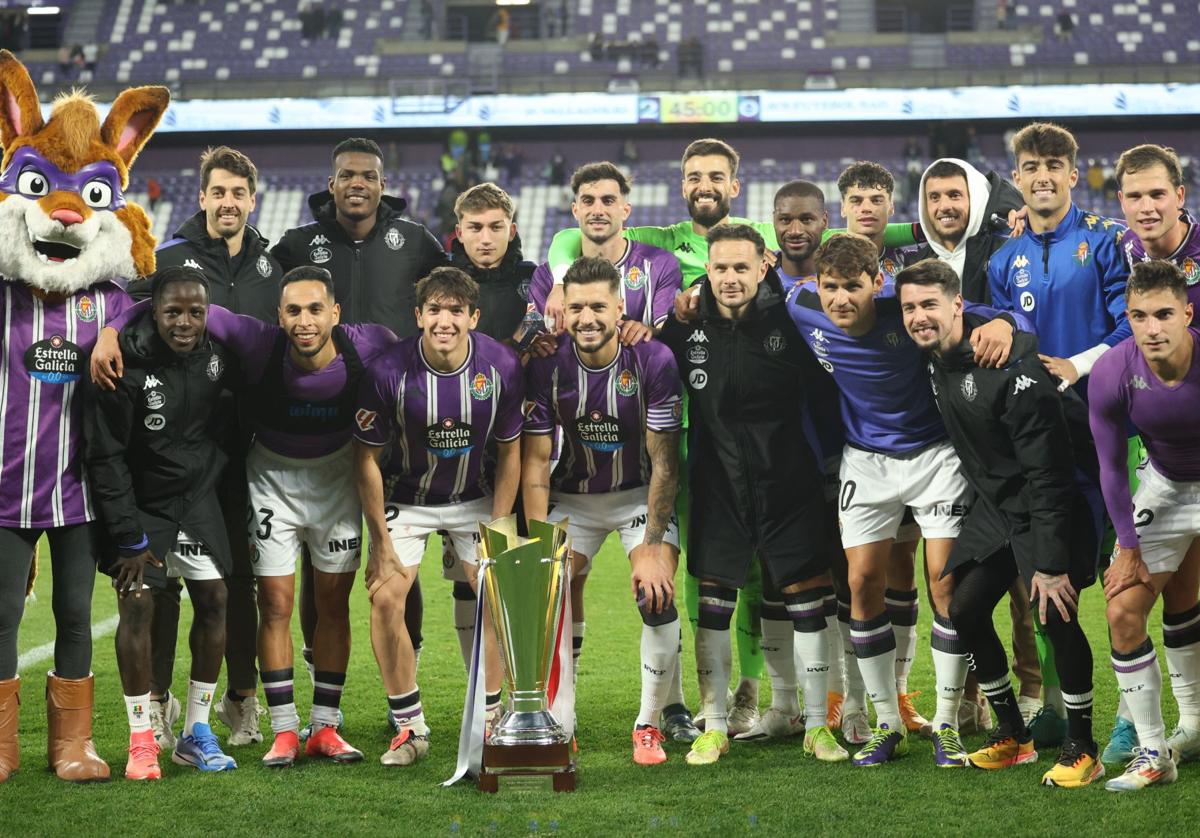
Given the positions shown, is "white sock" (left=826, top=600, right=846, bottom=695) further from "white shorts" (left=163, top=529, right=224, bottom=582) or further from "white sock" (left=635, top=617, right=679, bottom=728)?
"white shorts" (left=163, top=529, right=224, bottom=582)

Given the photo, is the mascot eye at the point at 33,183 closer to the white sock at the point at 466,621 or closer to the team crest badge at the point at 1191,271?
the white sock at the point at 466,621

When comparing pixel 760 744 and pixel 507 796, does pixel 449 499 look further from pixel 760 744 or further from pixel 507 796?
pixel 760 744

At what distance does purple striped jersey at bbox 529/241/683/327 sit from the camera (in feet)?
17.2

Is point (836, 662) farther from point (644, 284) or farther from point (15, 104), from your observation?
point (15, 104)

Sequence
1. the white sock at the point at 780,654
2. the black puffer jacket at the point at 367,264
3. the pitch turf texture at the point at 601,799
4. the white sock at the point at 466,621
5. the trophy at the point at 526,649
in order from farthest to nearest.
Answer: the black puffer jacket at the point at 367,264
the white sock at the point at 466,621
the white sock at the point at 780,654
the trophy at the point at 526,649
the pitch turf texture at the point at 601,799

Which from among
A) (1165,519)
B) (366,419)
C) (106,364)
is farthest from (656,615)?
(106,364)

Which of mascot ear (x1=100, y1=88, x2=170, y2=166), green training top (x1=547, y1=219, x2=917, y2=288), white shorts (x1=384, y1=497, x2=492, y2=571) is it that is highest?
mascot ear (x1=100, y1=88, x2=170, y2=166)

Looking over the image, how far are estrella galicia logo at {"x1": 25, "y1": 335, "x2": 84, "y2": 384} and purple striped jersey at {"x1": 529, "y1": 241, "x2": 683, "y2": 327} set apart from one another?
1738 mm

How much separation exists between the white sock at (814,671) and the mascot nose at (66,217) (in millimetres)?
2894

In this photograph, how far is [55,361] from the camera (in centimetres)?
447

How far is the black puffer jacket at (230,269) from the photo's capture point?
5199 mm

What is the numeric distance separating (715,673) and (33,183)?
295 cm

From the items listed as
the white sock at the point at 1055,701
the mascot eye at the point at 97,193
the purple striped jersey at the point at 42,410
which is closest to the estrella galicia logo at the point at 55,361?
the purple striped jersey at the point at 42,410

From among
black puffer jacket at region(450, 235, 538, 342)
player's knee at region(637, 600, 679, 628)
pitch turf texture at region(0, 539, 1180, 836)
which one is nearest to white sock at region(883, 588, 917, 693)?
pitch turf texture at region(0, 539, 1180, 836)
